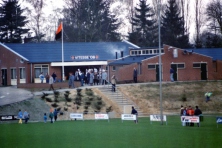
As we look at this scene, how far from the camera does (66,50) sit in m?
72.4

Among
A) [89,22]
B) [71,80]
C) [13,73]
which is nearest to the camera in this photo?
[71,80]

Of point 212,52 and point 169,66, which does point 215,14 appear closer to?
point 212,52

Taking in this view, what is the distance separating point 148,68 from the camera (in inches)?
2571

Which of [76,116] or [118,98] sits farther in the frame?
[118,98]

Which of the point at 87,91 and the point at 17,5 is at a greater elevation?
the point at 17,5

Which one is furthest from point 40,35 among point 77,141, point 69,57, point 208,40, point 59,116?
point 77,141

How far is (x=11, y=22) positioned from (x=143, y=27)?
88.4 feet

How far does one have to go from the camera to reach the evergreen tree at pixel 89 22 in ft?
264

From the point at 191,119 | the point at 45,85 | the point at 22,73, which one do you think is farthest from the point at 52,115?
the point at 22,73

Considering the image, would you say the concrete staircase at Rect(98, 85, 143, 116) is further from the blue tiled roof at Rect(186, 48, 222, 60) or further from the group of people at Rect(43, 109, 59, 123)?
the blue tiled roof at Rect(186, 48, 222, 60)

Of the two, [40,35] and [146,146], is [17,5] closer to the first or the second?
[40,35]

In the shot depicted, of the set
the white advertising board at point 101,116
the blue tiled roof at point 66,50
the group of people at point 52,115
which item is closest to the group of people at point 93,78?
the blue tiled roof at point 66,50

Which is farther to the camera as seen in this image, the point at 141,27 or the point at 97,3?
the point at 141,27

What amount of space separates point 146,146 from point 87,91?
33.3m
